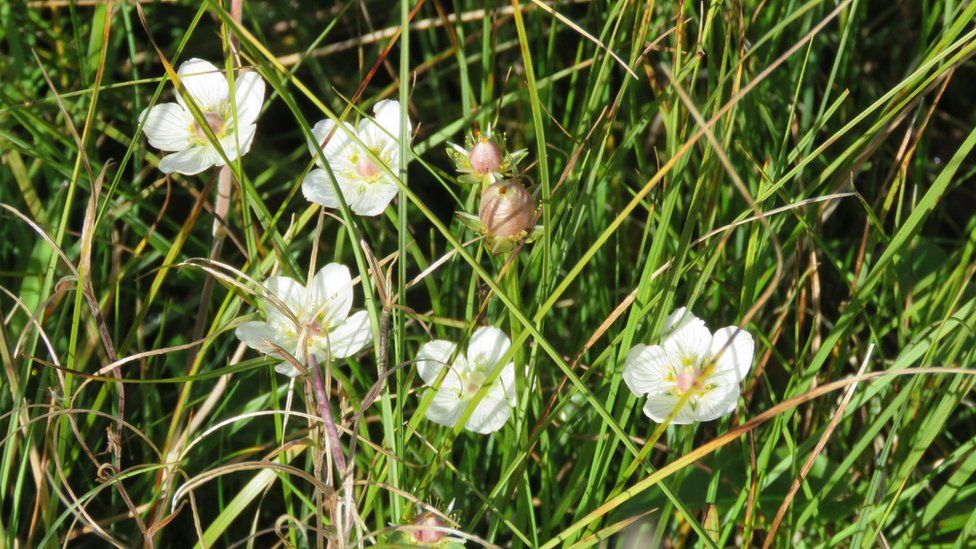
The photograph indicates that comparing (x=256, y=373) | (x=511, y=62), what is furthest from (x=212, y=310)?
(x=511, y=62)

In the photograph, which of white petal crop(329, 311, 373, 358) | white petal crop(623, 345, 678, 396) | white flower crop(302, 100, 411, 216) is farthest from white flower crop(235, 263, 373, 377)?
white petal crop(623, 345, 678, 396)

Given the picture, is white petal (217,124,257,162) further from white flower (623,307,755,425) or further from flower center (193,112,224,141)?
white flower (623,307,755,425)

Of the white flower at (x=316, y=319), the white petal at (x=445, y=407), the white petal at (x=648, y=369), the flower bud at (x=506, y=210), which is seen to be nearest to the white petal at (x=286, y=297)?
the white flower at (x=316, y=319)

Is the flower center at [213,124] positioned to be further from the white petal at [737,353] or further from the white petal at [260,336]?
the white petal at [737,353]

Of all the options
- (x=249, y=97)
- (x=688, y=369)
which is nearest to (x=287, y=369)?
(x=249, y=97)

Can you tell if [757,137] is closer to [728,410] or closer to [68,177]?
[728,410]

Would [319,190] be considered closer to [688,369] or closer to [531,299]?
[531,299]
